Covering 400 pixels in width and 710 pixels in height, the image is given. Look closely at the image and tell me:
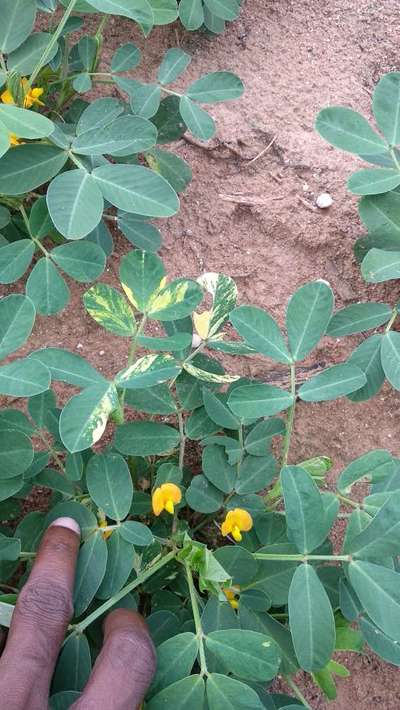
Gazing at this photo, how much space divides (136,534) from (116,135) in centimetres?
77

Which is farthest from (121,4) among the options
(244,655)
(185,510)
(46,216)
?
(244,655)

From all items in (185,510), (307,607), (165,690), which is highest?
(307,607)

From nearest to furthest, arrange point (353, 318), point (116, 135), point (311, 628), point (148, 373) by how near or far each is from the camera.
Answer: point (311, 628), point (148, 373), point (116, 135), point (353, 318)

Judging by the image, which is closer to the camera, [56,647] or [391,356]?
[56,647]

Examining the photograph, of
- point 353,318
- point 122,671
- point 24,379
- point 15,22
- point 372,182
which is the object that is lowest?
point 122,671

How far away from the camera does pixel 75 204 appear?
1.33 m

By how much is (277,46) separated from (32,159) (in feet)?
3.10

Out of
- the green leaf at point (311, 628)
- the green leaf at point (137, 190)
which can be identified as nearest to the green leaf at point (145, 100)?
the green leaf at point (137, 190)

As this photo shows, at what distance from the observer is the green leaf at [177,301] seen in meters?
1.31

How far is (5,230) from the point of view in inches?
65.3

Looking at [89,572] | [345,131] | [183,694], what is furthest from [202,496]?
[345,131]

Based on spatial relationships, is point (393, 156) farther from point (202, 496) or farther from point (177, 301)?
point (202, 496)

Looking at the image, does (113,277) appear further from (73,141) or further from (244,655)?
(244,655)

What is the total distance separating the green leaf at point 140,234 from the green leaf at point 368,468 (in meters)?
0.71
